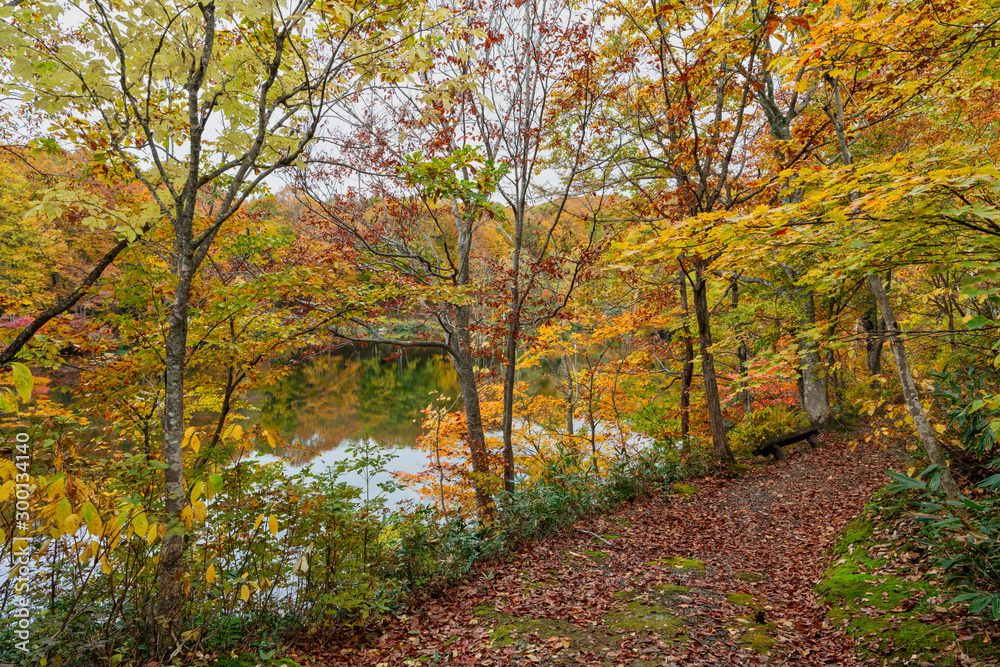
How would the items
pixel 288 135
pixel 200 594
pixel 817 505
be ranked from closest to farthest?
pixel 200 594, pixel 288 135, pixel 817 505

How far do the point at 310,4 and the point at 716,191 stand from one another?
6197 mm

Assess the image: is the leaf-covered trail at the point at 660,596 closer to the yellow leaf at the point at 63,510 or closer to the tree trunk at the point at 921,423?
the tree trunk at the point at 921,423

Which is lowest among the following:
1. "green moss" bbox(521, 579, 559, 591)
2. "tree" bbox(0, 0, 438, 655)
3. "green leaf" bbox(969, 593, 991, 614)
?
"green moss" bbox(521, 579, 559, 591)

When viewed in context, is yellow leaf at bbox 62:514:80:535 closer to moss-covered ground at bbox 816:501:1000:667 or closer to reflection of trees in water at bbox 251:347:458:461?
moss-covered ground at bbox 816:501:1000:667

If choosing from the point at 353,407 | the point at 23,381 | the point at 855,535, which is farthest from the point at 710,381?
the point at 353,407

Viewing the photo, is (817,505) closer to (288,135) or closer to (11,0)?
(288,135)

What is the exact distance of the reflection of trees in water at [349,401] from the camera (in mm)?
18422

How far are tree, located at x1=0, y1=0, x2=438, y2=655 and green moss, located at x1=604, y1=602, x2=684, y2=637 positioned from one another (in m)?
3.47

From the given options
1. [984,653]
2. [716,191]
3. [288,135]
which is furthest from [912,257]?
[288,135]

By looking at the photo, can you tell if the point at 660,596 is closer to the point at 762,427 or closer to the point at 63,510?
the point at 63,510

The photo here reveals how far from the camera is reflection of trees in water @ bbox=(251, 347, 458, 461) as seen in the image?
1842 cm

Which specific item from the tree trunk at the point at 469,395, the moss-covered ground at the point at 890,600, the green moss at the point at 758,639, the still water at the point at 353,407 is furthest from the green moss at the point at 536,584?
the still water at the point at 353,407

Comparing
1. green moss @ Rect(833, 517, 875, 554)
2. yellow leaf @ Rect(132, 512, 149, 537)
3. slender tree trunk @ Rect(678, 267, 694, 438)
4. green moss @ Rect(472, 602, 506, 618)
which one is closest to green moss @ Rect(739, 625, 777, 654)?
green moss @ Rect(833, 517, 875, 554)

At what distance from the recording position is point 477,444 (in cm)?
835
